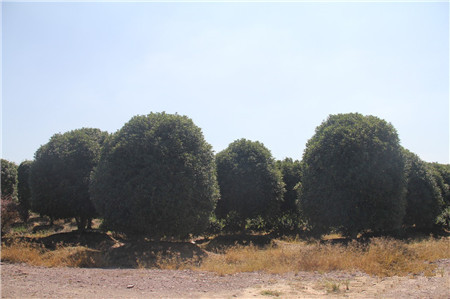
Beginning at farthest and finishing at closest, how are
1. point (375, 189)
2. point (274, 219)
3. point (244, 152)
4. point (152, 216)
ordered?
point (274, 219), point (244, 152), point (375, 189), point (152, 216)

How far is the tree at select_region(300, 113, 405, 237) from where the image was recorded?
42.8 feet

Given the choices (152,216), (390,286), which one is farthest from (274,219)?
(390,286)

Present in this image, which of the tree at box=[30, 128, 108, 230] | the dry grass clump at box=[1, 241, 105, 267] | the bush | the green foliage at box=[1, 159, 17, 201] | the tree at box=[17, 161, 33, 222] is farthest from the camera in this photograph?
the green foliage at box=[1, 159, 17, 201]

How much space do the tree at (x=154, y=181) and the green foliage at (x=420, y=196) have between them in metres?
13.7

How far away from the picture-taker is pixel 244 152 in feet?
62.5

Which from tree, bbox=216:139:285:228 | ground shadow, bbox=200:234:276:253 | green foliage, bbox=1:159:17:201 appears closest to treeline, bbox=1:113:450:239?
ground shadow, bbox=200:234:276:253

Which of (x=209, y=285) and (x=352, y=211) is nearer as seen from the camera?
(x=209, y=285)

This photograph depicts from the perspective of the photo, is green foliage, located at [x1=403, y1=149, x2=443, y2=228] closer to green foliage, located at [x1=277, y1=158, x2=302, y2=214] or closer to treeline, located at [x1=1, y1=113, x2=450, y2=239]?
treeline, located at [x1=1, y1=113, x2=450, y2=239]

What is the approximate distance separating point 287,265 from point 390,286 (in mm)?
2934

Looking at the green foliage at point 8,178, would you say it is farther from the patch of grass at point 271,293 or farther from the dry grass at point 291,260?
the patch of grass at point 271,293

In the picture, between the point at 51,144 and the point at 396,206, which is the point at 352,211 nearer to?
the point at 396,206

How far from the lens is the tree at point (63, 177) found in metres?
14.8

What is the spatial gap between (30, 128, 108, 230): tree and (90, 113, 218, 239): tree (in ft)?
7.33

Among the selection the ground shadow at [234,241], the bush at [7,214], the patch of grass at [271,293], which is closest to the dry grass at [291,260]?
the patch of grass at [271,293]
